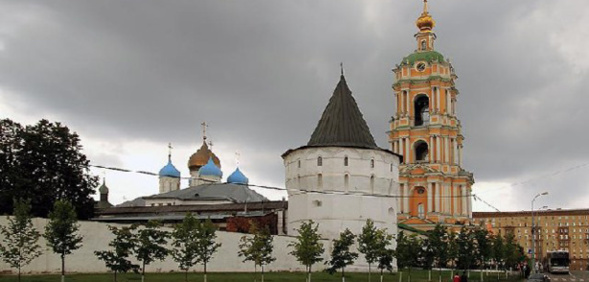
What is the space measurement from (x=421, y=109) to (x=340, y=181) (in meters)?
46.4

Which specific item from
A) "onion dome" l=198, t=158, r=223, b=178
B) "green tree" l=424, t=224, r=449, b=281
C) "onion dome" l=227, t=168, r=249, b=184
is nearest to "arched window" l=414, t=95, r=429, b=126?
"onion dome" l=227, t=168, r=249, b=184

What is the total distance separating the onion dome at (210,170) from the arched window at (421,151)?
26602mm

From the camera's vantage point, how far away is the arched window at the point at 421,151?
322ft

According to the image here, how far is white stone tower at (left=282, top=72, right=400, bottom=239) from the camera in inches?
2261

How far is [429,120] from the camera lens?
96.6 metres

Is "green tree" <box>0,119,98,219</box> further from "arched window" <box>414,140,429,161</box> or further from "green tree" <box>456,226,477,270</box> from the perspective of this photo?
"arched window" <box>414,140,429,161</box>

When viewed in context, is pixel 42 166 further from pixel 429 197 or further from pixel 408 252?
pixel 429 197

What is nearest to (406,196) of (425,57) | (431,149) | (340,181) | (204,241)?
(431,149)

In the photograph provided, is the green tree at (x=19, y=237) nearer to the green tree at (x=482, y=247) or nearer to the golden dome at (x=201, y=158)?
the green tree at (x=482, y=247)

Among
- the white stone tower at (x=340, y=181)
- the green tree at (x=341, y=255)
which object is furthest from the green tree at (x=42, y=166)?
the green tree at (x=341, y=255)

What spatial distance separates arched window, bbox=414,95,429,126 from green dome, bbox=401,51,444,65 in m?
A: 4.95

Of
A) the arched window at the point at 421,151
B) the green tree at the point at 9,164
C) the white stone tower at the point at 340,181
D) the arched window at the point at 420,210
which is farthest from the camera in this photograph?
the arched window at the point at 421,151

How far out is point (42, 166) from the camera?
5175 cm

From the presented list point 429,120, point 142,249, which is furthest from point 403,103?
point 142,249
